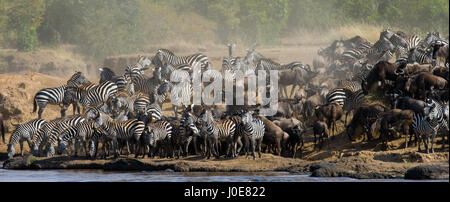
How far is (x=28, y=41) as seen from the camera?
5175cm

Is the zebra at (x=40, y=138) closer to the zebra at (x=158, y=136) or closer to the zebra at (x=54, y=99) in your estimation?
the zebra at (x=54, y=99)

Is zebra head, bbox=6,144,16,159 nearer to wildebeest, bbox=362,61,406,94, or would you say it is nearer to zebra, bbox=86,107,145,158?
zebra, bbox=86,107,145,158

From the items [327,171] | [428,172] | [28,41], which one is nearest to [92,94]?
[327,171]

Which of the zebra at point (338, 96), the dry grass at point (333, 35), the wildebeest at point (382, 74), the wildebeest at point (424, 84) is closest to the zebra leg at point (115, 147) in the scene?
the zebra at point (338, 96)

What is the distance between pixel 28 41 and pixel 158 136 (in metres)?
30.0

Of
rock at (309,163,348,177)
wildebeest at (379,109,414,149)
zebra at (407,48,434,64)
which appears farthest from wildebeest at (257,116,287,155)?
zebra at (407,48,434,64)

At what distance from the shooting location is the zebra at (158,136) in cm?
2375

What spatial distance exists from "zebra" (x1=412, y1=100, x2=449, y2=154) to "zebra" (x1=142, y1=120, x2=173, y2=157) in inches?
272

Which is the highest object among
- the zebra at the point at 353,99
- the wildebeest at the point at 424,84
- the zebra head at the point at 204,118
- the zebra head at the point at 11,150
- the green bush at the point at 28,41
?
the green bush at the point at 28,41

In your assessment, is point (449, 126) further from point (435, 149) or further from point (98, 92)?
point (98, 92)

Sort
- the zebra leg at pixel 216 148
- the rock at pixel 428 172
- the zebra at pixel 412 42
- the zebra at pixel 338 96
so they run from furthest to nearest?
the zebra at pixel 412 42 < the zebra at pixel 338 96 < the zebra leg at pixel 216 148 < the rock at pixel 428 172

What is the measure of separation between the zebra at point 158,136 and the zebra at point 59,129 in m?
2.70

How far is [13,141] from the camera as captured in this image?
2672 cm
